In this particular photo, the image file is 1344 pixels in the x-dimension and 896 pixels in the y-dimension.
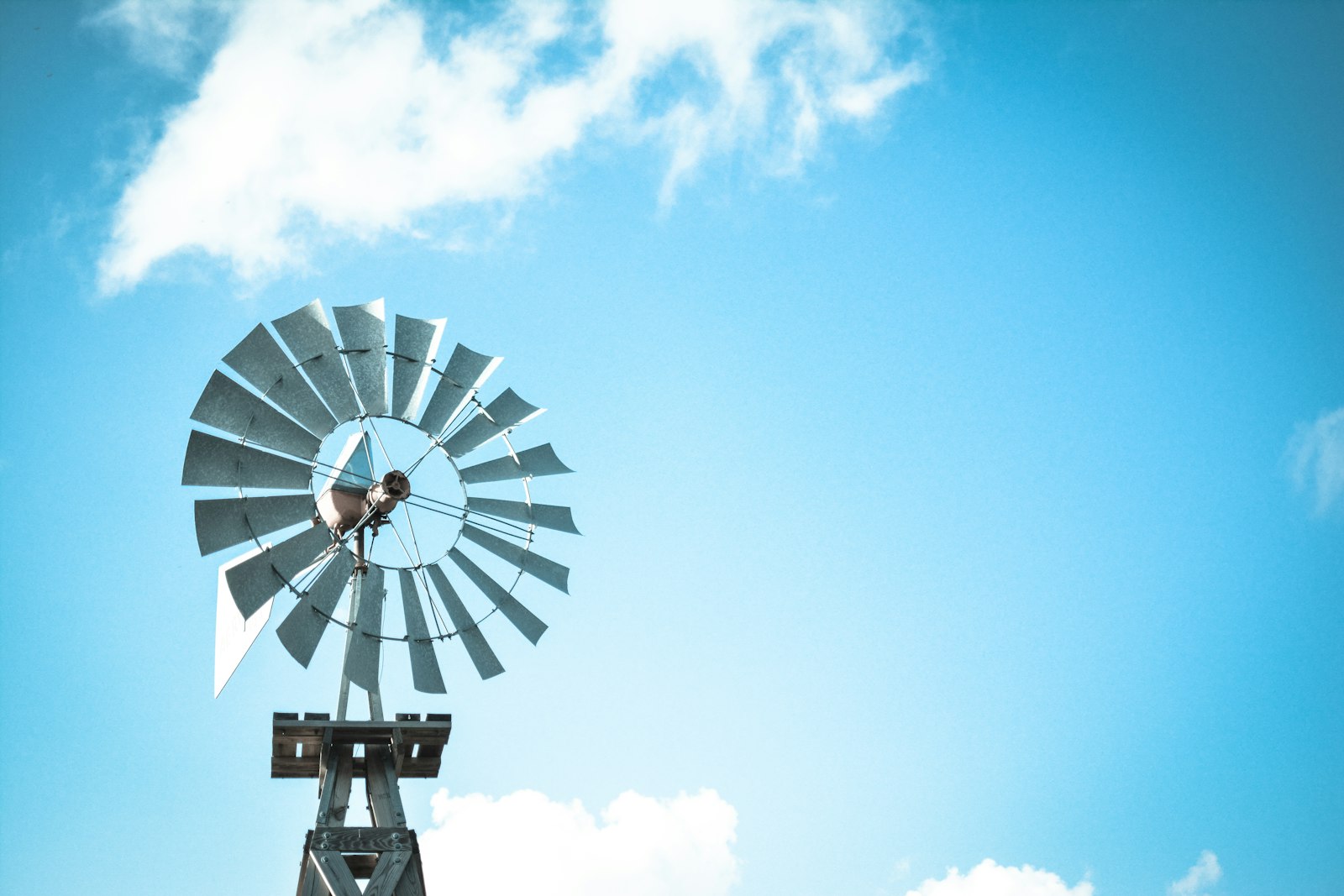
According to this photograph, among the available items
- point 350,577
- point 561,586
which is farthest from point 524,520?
point 350,577

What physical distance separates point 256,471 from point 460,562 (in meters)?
1.41

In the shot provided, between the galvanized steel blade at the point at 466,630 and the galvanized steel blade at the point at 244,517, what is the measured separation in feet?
2.92

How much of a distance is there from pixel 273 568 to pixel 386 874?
184 cm

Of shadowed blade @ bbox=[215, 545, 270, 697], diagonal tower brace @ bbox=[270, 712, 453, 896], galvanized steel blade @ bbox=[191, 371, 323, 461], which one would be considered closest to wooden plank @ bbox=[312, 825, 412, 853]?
diagonal tower brace @ bbox=[270, 712, 453, 896]

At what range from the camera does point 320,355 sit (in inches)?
287

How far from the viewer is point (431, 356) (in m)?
7.70

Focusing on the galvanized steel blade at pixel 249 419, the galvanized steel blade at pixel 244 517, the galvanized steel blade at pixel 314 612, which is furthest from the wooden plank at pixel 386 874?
the galvanized steel blade at pixel 249 419

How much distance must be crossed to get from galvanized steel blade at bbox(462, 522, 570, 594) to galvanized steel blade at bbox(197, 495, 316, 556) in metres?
1.08

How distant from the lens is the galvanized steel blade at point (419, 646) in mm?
7164

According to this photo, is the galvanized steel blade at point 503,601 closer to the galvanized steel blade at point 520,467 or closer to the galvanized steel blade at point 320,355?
the galvanized steel blade at point 520,467

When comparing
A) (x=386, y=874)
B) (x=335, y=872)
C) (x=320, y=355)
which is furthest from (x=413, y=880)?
(x=320, y=355)

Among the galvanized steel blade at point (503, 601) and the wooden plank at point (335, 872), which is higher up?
the galvanized steel blade at point (503, 601)

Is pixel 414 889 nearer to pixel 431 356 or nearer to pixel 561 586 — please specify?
pixel 561 586

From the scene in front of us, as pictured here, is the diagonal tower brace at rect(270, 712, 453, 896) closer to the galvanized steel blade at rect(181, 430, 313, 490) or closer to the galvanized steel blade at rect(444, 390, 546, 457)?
the galvanized steel blade at rect(181, 430, 313, 490)
